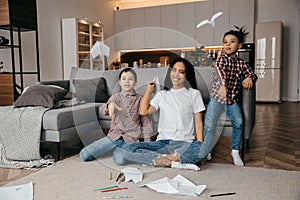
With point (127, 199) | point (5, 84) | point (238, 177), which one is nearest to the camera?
point (127, 199)

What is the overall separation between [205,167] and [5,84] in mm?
2970

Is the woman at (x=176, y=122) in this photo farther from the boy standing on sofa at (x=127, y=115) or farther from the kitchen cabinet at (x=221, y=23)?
the kitchen cabinet at (x=221, y=23)

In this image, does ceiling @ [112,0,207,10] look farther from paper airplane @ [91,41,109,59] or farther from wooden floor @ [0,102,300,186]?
paper airplane @ [91,41,109,59]

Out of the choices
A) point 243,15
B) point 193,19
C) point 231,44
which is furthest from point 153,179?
point 193,19

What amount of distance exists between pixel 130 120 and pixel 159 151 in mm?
286

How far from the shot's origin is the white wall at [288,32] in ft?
19.5

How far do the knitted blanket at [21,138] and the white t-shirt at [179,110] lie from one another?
918 mm

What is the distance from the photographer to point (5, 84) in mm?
3756

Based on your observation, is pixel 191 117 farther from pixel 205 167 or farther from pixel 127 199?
pixel 127 199

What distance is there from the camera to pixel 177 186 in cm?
160

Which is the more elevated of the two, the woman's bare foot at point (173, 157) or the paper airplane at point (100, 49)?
the paper airplane at point (100, 49)

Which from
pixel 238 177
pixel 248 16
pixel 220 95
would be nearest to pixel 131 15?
pixel 248 16

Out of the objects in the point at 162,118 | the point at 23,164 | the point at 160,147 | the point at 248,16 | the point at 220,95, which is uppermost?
the point at 248,16

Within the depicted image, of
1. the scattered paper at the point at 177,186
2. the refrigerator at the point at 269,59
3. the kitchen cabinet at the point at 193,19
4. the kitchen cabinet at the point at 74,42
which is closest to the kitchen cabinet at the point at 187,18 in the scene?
the kitchen cabinet at the point at 193,19
